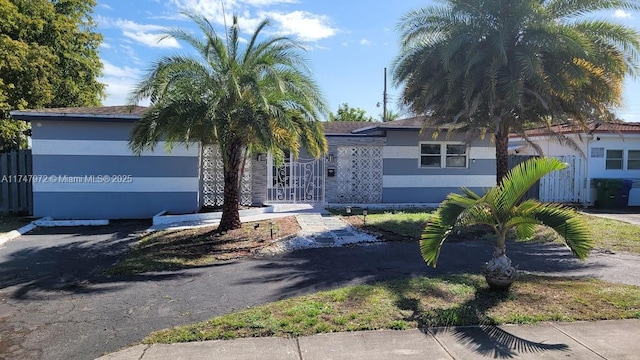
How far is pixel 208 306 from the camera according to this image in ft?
18.0

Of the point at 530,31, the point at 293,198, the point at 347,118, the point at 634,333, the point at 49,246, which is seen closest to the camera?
the point at 634,333

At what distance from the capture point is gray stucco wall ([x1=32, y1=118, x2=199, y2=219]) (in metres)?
13.6

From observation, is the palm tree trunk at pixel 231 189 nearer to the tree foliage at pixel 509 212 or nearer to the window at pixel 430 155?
the tree foliage at pixel 509 212

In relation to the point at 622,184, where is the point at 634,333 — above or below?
below

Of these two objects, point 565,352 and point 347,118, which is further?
point 347,118

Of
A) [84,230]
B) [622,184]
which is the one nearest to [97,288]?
[84,230]

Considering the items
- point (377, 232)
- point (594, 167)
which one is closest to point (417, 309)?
point (377, 232)

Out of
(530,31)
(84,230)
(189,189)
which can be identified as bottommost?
(84,230)

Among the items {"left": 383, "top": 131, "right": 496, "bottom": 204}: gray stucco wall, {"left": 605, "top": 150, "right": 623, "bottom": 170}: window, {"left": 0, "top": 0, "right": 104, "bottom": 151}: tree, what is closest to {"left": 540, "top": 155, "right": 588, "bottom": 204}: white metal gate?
{"left": 605, "top": 150, "right": 623, "bottom": 170}: window

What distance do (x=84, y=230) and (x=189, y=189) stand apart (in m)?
3.45

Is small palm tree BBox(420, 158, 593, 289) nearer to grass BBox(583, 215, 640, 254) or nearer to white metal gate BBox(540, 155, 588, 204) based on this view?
grass BBox(583, 215, 640, 254)

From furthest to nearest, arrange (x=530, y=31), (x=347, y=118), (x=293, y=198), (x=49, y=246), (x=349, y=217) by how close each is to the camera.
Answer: (x=347, y=118)
(x=293, y=198)
(x=349, y=217)
(x=530, y=31)
(x=49, y=246)

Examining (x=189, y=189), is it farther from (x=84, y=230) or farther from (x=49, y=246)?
(x=49, y=246)

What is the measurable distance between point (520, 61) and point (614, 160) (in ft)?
35.9
